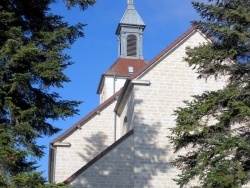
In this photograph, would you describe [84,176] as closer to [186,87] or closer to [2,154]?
[186,87]

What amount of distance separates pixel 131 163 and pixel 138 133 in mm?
1197

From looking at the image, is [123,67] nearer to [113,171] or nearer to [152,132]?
[152,132]

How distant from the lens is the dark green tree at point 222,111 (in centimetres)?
1059

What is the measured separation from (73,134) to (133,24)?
58.6 feet

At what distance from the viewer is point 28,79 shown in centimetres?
1044

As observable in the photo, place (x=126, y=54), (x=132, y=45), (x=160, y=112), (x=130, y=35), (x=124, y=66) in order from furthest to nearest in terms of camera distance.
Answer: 1. (x=130, y=35)
2. (x=132, y=45)
3. (x=126, y=54)
4. (x=124, y=66)
5. (x=160, y=112)

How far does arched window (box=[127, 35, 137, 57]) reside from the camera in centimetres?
3900

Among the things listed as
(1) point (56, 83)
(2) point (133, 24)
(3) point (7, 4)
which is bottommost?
(1) point (56, 83)

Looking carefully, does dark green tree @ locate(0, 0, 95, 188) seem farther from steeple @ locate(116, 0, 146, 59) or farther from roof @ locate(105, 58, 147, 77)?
steeple @ locate(116, 0, 146, 59)

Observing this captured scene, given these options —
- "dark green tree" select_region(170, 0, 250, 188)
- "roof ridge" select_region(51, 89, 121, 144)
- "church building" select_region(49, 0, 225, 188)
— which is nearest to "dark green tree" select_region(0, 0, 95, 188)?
"dark green tree" select_region(170, 0, 250, 188)

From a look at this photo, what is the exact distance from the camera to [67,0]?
11.9 meters

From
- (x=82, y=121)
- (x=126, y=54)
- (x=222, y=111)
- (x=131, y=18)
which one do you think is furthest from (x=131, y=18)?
(x=222, y=111)

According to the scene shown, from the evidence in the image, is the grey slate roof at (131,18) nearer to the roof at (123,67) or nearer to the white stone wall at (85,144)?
the roof at (123,67)

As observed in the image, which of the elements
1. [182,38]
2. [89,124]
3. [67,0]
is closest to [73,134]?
[89,124]
